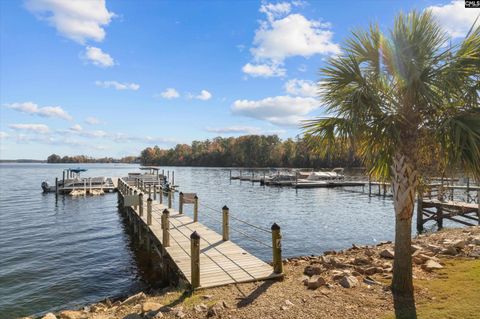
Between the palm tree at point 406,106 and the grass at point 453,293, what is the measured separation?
1.07 feet

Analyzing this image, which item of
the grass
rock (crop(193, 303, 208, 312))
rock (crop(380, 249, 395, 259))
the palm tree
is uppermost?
the palm tree

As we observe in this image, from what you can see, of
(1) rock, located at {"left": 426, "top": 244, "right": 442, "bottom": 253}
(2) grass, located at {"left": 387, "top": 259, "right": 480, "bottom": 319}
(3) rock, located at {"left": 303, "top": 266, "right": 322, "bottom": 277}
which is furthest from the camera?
(1) rock, located at {"left": 426, "top": 244, "right": 442, "bottom": 253}

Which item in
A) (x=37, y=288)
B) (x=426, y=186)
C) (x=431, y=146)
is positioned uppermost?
(x=431, y=146)

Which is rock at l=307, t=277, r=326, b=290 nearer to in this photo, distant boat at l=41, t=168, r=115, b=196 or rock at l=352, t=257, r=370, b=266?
rock at l=352, t=257, r=370, b=266

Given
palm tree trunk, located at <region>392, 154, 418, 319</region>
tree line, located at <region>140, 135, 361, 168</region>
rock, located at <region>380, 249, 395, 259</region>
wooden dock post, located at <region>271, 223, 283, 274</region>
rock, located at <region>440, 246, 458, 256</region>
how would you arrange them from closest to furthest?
1. palm tree trunk, located at <region>392, 154, 418, 319</region>
2. wooden dock post, located at <region>271, 223, 283, 274</region>
3. rock, located at <region>440, 246, 458, 256</region>
4. rock, located at <region>380, 249, 395, 259</region>
5. tree line, located at <region>140, 135, 361, 168</region>

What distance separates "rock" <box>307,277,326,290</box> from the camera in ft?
25.6

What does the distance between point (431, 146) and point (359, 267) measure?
376 centimetres

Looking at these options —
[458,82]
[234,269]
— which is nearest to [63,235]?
[234,269]

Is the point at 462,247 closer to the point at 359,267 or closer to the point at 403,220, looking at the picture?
the point at 359,267

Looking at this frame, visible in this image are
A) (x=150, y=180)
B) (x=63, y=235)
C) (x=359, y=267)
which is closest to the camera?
(x=359, y=267)

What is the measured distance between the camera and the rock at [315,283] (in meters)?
7.82

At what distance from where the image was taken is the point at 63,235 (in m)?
22.2

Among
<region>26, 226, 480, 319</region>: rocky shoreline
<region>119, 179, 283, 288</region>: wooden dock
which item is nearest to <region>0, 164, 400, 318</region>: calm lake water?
<region>119, 179, 283, 288</region>: wooden dock

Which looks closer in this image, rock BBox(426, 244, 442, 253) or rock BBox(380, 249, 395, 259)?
rock BBox(380, 249, 395, 259)
